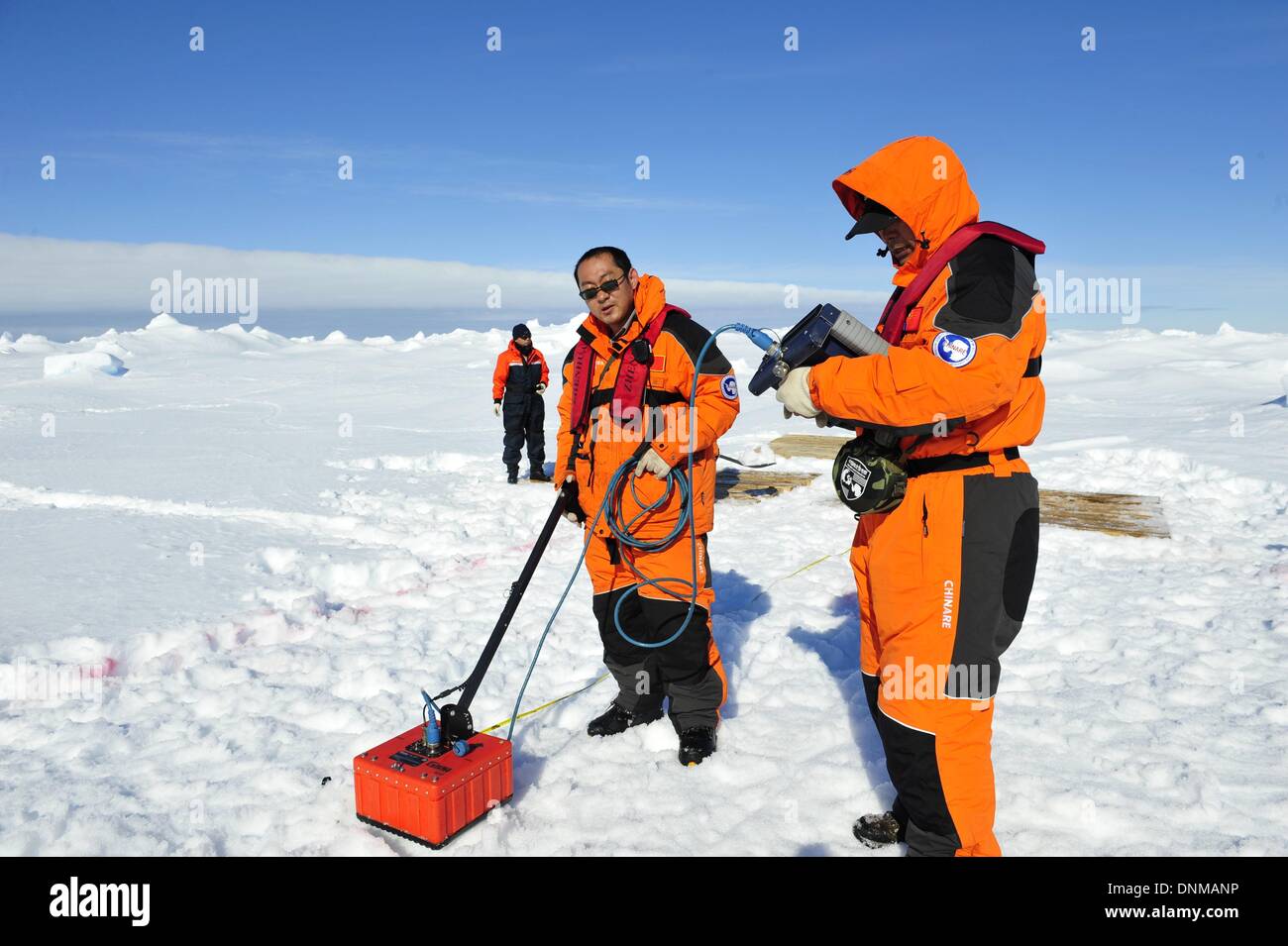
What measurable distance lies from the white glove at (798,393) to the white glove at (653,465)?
0.94 m

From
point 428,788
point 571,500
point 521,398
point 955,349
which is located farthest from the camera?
point 521,398

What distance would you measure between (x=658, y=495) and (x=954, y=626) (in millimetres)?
1346

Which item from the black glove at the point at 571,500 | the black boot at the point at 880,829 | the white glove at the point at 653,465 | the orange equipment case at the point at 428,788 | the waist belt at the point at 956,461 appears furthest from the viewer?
the black glove at the point at 571,500

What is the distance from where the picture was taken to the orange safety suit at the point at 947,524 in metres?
2.22

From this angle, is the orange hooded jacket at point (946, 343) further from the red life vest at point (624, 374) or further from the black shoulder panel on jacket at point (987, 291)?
the red life vest at point (624, 374)

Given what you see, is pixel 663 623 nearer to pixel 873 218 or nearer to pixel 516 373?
pixel 873 218

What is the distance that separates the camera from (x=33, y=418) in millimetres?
14383

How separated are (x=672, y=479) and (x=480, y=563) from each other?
348cm

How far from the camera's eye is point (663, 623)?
3.43 metres

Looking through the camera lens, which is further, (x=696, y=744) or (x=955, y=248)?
(x=696, y=744)

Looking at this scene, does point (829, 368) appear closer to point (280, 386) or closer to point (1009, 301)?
point (1009, 301)

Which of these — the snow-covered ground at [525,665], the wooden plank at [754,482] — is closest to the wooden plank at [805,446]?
the wooden plank at [754,482]

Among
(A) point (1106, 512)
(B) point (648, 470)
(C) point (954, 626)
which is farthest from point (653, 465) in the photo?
(A) point (1106, 512)

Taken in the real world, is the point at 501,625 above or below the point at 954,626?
below
